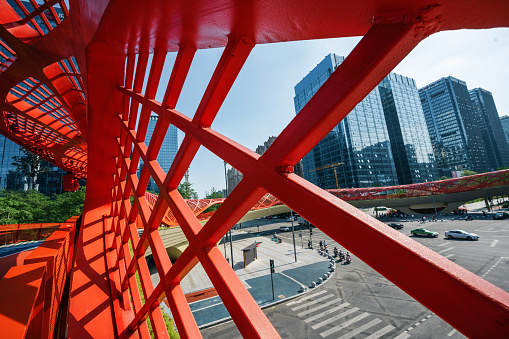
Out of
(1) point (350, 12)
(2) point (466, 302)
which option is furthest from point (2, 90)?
(2) point (466, 302)

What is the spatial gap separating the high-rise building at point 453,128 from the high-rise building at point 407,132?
2120 centimetres

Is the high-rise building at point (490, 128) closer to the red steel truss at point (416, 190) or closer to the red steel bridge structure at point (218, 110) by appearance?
the red steel truss at point (416, 190)

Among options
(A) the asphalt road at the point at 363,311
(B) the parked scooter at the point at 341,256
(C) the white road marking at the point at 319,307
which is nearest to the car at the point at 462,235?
(A) the asphalt road at the point at 363,311

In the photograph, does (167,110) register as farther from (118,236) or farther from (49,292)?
(118,236)

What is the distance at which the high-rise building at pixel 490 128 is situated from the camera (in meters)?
90.3

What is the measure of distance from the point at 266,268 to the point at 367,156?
43892mm

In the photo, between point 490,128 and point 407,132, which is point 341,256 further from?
point 490,128

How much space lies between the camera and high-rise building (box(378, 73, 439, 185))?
64.6 metres

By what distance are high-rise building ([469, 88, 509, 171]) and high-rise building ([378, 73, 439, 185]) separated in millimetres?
46966

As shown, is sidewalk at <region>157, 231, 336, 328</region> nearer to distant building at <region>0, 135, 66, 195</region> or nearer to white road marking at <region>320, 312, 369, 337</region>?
white road marking at <region>320, 312, 369, 337</region>

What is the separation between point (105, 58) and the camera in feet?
9.18

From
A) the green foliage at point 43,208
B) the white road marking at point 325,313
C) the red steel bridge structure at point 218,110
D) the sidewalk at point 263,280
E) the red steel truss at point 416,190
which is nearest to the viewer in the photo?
the red steel bridge structure at point 218,110

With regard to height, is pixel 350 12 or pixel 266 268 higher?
pixel 350 12

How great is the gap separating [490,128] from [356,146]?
88606 millimetres
